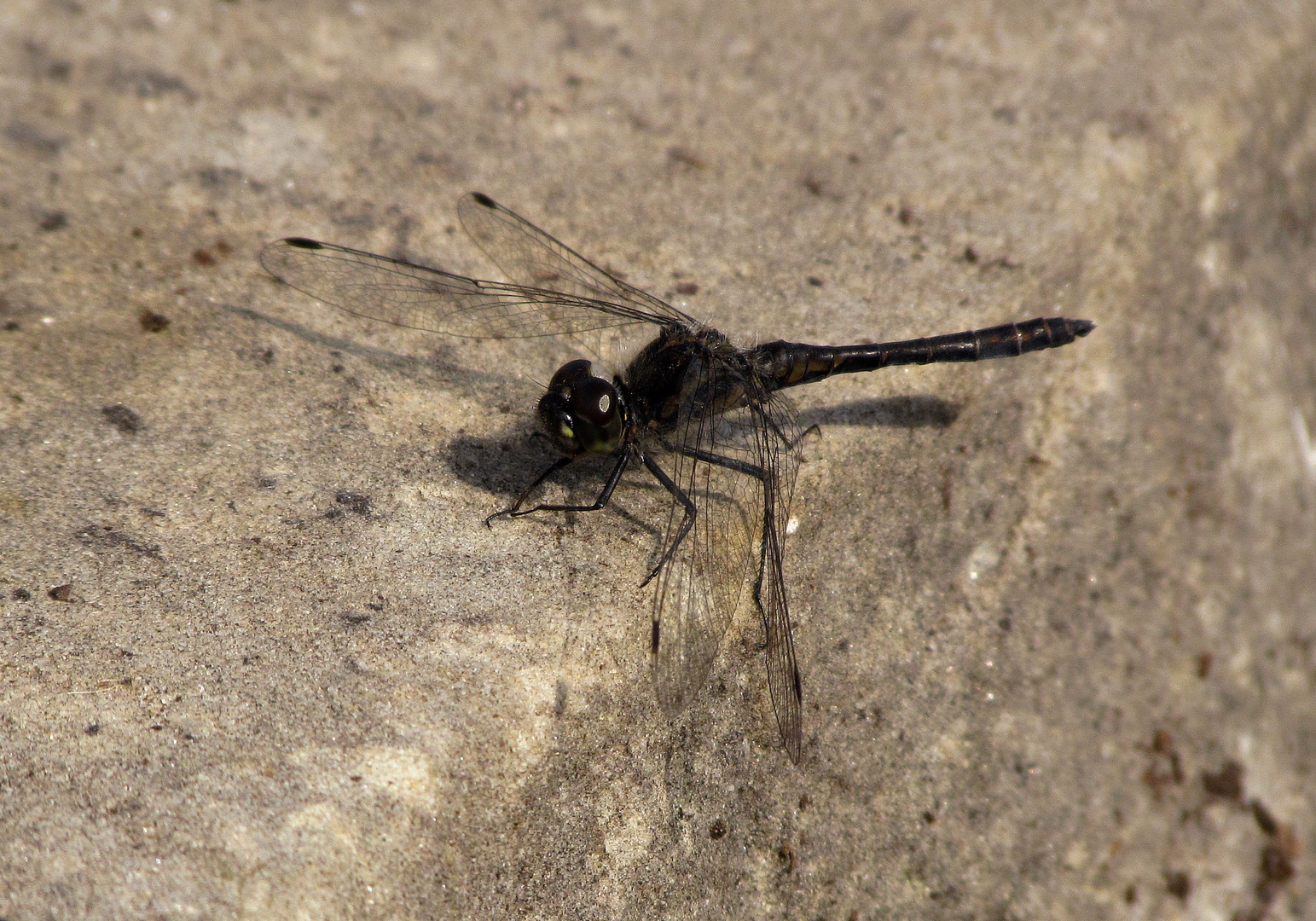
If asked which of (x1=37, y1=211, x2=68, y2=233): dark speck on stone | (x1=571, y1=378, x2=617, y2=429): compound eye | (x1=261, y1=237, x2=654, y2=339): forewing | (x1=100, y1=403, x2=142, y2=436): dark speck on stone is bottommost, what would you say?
(x1=100, y1=403, x2=142, y2=436): dark speck on stone

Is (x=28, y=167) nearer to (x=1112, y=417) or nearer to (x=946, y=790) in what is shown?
(x=946, y=790)

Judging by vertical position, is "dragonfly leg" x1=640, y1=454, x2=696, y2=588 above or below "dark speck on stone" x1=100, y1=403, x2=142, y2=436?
above

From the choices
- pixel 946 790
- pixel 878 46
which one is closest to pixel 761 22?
pixel 878 46

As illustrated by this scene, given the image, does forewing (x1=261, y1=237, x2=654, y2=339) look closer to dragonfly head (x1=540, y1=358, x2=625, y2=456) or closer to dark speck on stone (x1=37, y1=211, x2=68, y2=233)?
dragonfly head (x1=540, y1=358, x2=625, y2=456)

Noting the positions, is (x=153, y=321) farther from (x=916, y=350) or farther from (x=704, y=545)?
(x=916, y=350)

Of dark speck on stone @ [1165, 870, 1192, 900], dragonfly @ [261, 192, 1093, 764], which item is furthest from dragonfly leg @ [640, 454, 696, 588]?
dark speck on stone @ [1165, 870, 1192, 900]

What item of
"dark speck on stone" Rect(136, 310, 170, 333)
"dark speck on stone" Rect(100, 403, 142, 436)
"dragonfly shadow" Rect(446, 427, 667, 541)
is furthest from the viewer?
"dark speck on stone" Rect(136, 310, 170, 333)

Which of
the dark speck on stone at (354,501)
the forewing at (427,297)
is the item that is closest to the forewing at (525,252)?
the forewing at (427,297)
